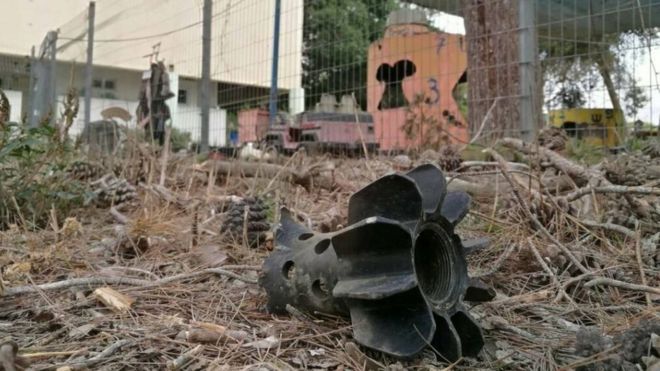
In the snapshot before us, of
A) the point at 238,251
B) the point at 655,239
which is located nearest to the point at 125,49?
the point at 238,251

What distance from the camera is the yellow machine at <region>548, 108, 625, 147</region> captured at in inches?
163

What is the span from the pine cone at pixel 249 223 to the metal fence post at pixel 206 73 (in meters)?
3.35

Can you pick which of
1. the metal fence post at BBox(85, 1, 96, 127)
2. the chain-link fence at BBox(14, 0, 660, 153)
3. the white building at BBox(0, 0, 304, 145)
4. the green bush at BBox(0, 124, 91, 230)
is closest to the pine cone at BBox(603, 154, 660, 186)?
the chain-link fence at BBox(14, 0, 660, 153)

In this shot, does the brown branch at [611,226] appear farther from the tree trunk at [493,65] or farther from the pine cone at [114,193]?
the pine cone at [114,193]

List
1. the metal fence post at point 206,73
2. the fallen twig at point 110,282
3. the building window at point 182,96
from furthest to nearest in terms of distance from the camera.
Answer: the building window at point 182,96, the metal fence post at point 206,73, the fallen twig at point 110,282

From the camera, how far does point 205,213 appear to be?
2.63 metres

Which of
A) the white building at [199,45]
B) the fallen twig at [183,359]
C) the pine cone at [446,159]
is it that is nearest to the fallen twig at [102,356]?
the fallen twig at [183,359]

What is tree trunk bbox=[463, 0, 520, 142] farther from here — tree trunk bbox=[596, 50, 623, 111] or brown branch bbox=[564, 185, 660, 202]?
brown branch bbox=[564, 185, 660, 202]

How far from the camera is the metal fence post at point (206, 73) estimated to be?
5547mm

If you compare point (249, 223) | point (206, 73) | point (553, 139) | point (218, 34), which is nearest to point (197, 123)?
point (206, 73)

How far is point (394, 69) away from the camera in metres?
6.97

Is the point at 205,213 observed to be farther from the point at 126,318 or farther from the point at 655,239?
the point at 655,239

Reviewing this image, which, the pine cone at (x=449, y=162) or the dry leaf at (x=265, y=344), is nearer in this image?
the dry leaf at (x=265, y=344)

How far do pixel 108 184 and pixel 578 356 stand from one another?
256cm
